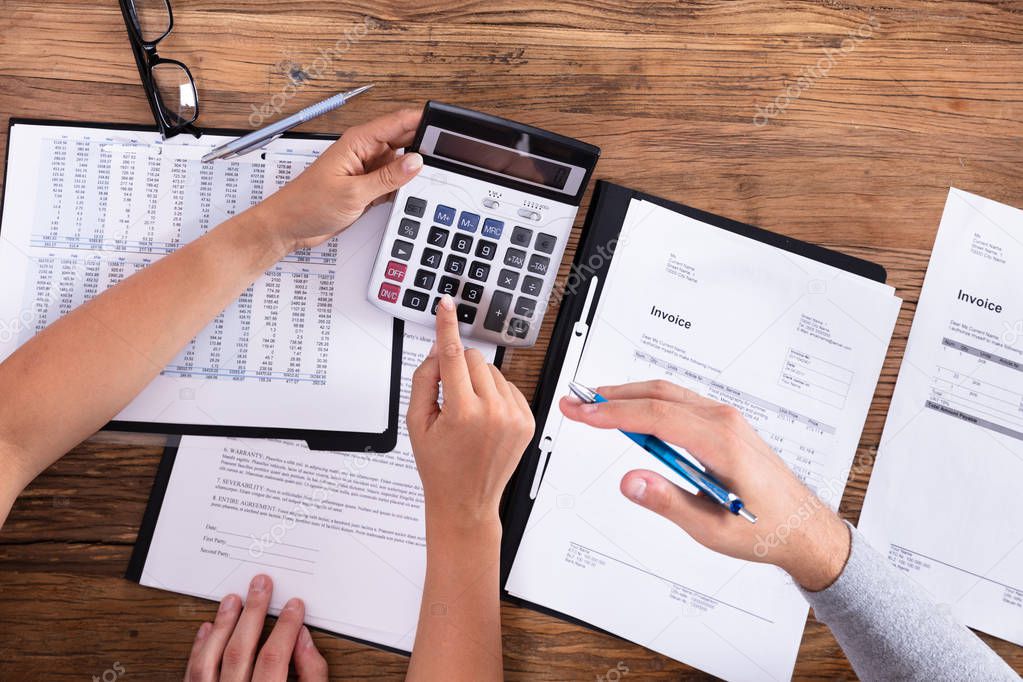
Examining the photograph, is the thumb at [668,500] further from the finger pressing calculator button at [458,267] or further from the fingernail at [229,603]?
the fingernail at [229,603]

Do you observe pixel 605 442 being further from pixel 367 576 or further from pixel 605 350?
pixel 367 576

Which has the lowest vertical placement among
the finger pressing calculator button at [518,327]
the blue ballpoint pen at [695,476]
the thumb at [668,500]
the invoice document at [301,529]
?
the invoice document at [301,529]

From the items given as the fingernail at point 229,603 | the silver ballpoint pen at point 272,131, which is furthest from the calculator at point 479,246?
the fingernail at point 229,603

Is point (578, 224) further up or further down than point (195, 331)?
further up

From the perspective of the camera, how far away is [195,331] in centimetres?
74

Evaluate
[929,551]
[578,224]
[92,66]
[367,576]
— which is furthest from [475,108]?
[929,551]

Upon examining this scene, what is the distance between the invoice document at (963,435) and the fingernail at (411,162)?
57 centimetres

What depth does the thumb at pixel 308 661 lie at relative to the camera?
0.76 metres

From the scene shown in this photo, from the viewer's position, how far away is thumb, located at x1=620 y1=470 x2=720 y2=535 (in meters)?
0.62

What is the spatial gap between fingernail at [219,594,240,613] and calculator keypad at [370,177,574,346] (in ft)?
1.17

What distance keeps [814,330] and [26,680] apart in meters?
0.94

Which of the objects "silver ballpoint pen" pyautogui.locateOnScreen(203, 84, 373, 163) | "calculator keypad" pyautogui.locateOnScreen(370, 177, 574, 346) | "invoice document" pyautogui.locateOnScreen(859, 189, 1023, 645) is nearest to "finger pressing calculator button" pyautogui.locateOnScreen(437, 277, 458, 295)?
"calculator keypad" pyautogui.locateOnScreen(370, 177, 574, 346)

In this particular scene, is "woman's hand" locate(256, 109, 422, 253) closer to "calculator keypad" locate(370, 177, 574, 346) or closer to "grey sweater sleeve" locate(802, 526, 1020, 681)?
"calculator keypad" locate(370, 177, 574, 346)

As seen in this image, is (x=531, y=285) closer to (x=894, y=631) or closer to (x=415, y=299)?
(x=415, y=299)
